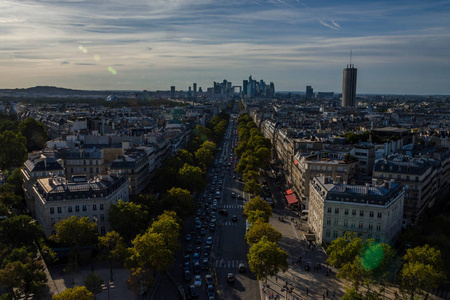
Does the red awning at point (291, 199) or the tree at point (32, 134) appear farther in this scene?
the tree at point (32, 134)

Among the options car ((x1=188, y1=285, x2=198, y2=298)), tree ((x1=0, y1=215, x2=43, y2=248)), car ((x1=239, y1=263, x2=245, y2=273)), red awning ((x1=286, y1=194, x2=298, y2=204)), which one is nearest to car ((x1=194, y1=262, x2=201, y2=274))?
car ((x1=188, y1=285, x2=198, y2=298))

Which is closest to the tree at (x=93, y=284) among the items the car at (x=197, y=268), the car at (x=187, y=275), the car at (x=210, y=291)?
the car at (x=187, y=275)

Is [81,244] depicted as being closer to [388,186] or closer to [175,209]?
[175,209]

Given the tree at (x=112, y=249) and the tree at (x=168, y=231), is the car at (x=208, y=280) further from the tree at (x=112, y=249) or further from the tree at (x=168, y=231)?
the tree at (x=112, y=249)

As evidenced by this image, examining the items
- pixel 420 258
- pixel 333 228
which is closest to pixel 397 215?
pixel 333 228

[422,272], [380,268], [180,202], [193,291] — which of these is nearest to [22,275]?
[193,291]

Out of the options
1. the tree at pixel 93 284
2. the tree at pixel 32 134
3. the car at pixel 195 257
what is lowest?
the car at pixel 195 257

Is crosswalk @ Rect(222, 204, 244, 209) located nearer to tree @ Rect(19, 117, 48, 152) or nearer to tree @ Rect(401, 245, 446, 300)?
tree @ Rect(401, 245, 446, 300)

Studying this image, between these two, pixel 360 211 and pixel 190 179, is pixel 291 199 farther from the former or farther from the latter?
pixel 360 211
